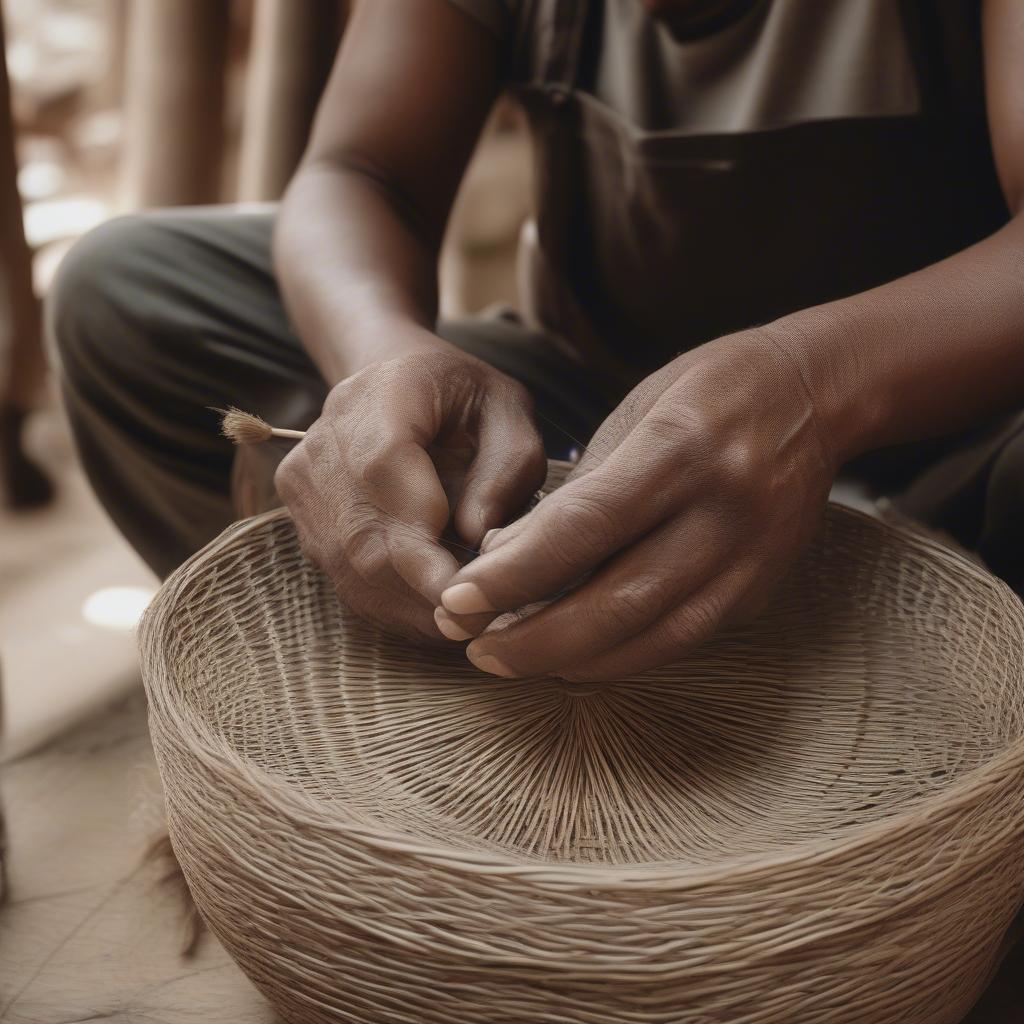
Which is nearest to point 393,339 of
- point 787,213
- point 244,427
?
point 244,427

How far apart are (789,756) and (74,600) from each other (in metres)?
1.13

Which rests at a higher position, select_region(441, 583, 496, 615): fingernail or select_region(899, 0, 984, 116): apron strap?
select_region(899, 0, 984, 116): apron strap

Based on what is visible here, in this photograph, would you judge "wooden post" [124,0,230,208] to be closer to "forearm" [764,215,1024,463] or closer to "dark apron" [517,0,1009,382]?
"dark apron" [517,0,1009,382]

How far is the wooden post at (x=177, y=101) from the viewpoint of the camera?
1.80m

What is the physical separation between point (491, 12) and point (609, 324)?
0.33 m

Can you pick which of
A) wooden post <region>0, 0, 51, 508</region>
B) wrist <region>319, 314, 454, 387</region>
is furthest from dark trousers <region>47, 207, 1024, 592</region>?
wooden post <region>0, 0, 51, 508</region>

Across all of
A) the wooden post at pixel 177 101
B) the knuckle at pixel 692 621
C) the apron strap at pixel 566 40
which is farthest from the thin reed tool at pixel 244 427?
the wooden post at pixel 177 101

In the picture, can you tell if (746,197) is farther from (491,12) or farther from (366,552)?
(366,552)

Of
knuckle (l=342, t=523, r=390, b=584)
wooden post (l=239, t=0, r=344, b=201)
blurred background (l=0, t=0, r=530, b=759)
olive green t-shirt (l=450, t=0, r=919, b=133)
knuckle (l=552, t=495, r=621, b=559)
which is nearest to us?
knuckle (l=552, t=495, r=621, b=559)

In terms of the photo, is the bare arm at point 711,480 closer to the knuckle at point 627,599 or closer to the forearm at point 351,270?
the knuckle at point 627,599

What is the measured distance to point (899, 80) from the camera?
104 centimetres

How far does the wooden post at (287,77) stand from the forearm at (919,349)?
113cm

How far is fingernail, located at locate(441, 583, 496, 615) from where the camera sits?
0.72 metres

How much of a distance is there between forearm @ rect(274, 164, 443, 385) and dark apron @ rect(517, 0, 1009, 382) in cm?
18
